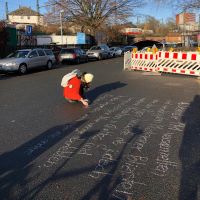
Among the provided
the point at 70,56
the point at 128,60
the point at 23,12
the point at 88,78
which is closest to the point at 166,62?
the point at 128,60

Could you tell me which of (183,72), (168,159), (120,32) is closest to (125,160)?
(168,159)

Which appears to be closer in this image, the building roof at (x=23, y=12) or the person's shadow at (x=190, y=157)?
the person's shadow at (x=190, y=157)

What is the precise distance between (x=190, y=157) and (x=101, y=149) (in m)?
1.44

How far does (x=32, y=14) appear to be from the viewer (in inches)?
3976

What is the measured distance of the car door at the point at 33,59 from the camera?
2020 centimetres

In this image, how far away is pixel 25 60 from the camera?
19.8 metres

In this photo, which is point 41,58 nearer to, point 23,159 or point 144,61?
point 144,61

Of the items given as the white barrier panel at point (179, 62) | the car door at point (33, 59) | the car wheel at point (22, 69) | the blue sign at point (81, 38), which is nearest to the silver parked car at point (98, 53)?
the blue sign at point (81, 38)

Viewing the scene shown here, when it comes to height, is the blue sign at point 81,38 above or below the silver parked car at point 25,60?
above

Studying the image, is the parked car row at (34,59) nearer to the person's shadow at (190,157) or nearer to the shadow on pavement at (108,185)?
the person's shadow at (190,157)

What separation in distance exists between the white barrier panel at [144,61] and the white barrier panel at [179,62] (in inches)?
18.2

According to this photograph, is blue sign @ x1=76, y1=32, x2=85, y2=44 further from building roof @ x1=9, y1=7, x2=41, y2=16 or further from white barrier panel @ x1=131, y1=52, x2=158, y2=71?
building roof @ x1=9, y1=7, x2=41, y2=16

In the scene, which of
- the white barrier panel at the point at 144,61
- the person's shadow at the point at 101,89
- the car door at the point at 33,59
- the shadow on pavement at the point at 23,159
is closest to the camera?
the shadow on pavement at the point at 23,159

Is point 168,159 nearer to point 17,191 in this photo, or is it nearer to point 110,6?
point 17,191
